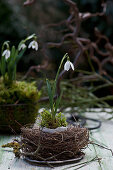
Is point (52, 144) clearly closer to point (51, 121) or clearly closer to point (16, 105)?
point (51, 121)

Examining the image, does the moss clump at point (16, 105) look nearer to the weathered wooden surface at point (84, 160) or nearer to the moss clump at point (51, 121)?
the weathered wooden surface at point (84, 160)

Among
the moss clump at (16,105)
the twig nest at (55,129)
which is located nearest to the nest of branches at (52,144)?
the twig nest at (55,129)

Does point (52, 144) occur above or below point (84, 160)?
above

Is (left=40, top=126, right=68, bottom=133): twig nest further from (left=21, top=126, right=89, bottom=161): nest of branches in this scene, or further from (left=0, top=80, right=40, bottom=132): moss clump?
(left=0, top=80, right=40, bottom=132): moss clump

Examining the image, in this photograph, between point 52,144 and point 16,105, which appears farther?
point 16,105

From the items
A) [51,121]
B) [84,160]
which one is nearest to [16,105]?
[51,121]

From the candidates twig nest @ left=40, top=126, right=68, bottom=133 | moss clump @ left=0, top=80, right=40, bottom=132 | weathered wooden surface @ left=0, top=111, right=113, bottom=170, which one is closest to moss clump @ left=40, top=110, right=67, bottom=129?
twig nest @ left=40, top=126, right=68, bottom=133

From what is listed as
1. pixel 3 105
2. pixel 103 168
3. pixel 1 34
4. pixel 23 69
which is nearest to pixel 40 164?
pixel 103 168
